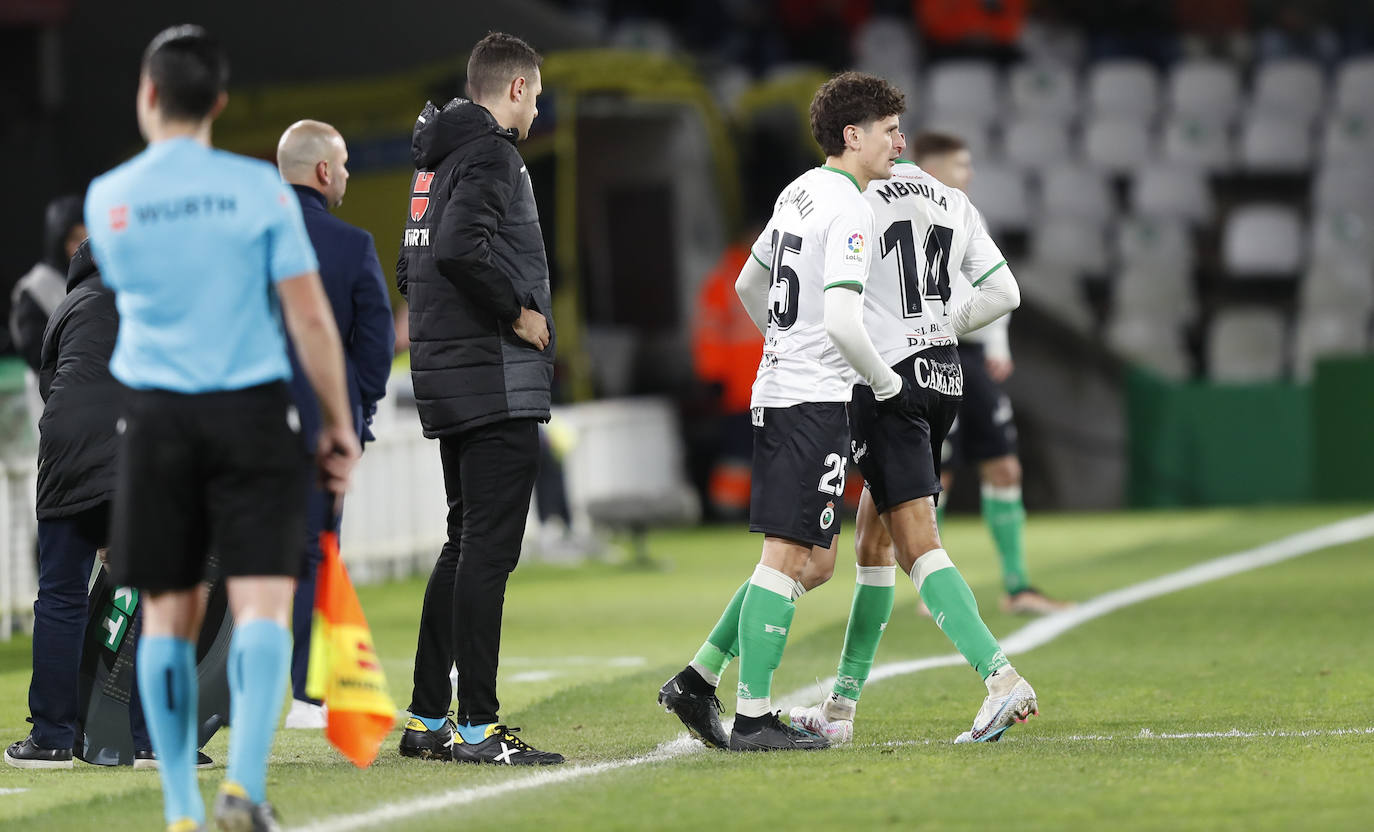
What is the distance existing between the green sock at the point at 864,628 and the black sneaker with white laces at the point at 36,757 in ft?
7.85

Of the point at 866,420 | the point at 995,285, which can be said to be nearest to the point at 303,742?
the point at 866,420

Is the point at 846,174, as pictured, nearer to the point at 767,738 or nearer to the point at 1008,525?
the point at 767,738

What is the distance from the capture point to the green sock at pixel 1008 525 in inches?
388

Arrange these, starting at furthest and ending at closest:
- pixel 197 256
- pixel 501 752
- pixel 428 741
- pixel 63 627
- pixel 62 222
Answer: pixel 62 222, pixel 63 627, pixel 428 741, pixel 501 752, pixel 197 256

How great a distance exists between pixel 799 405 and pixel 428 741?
150 centimetres

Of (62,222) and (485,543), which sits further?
(62,222)

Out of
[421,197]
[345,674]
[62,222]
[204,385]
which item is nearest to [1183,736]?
[345,674]

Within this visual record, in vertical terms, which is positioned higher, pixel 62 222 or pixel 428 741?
pixel 62 222

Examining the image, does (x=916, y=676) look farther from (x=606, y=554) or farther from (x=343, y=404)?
(x=606, y=554)

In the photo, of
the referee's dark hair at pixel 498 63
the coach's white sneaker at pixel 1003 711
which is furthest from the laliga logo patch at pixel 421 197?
the coach's white sneaker at pixel 1003 711

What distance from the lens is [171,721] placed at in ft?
14.8

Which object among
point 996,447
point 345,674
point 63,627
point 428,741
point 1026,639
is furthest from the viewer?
point 996,447

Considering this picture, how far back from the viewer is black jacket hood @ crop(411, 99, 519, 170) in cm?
593

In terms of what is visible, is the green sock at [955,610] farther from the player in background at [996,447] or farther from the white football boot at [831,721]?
the player in background at [996,447]
